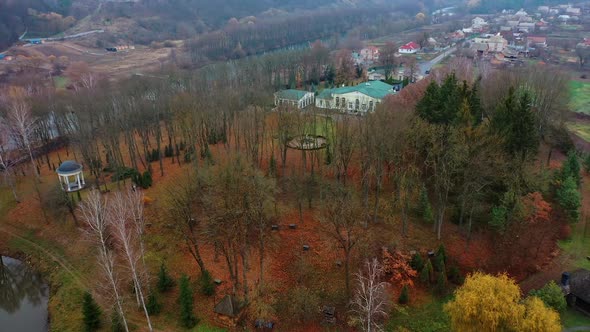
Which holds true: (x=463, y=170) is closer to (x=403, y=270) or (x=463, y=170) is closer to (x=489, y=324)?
(x=403, y=270)

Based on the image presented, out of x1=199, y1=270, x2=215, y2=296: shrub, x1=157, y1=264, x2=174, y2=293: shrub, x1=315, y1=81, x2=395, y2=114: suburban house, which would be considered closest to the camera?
x1=199, y1=270, x2=215, y2=296: shrub

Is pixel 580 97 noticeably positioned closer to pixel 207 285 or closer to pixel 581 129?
pixel 581 129

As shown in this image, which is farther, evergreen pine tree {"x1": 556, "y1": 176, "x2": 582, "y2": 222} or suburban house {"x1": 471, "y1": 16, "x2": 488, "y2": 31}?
suburban house {"x1": 471, "y1": 16, "x2": 488, "y2": 31}

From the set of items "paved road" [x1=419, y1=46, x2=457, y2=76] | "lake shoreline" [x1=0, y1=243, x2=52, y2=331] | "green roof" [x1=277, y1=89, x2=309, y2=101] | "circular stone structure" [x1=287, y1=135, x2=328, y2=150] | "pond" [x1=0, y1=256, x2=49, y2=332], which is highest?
"green roof" [x1=277, y1=89, x2=309, y2=101]

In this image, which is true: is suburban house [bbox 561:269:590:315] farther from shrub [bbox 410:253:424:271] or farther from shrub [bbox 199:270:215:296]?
shrub [bbox 199:270:215:296]

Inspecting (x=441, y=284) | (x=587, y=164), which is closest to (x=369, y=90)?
(x=587, y=164)

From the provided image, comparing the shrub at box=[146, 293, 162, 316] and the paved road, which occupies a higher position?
the paved road

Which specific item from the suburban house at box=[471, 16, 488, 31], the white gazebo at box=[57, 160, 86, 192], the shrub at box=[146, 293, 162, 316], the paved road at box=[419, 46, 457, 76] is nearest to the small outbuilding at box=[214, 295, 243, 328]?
the shrub at box=[146, 293, 162, 316]

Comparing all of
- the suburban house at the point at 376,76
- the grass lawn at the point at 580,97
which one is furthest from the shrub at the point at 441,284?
the suburban house at the point at 376,76
